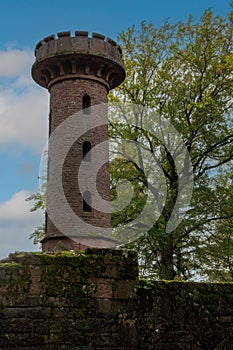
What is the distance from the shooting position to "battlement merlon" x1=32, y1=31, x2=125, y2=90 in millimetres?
17047

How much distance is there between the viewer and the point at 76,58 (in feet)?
56.0

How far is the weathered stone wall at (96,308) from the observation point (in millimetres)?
7602

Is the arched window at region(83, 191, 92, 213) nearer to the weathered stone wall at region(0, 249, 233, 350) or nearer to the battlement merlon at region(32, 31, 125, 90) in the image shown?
the battlement merlon at region(32, 31, 125, 90)

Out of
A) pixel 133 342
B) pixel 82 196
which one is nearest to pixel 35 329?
pixel 133 342

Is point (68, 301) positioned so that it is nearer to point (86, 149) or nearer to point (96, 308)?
point (96, 308)

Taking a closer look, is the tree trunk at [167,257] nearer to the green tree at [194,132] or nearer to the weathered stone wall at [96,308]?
the green tree at [194,132]

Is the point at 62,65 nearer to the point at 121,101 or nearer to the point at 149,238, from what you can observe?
the point at 121,101

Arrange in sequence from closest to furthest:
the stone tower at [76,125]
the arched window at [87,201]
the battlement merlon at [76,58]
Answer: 1. the stone tower at [76,125]
2. the arched window at [87,201]
3. the battlement merlon at [76,58]

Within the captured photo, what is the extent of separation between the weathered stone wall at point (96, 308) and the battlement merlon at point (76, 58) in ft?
34.1

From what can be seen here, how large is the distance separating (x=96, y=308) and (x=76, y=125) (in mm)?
9788

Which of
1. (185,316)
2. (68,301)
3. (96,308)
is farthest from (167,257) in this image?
(68,301)

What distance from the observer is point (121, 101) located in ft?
74.6

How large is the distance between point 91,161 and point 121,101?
6908 mm

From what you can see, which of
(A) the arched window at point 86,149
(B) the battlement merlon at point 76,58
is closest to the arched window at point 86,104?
(B) the battlement merlon at point 76,58
